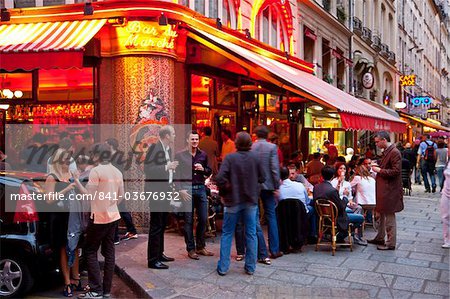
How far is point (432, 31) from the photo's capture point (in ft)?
175

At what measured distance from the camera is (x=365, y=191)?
8.93 m

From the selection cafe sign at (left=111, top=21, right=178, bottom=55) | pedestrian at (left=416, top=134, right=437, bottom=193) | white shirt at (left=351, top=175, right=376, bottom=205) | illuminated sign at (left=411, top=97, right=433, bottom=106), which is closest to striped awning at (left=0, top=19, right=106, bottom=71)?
cafe sign at (left=111, top=21, right=178, bottom=55)

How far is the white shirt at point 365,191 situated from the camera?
8.92 meters

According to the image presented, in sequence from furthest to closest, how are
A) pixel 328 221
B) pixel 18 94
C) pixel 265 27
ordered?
pixel 265 27 → pixel 18 94 → pixel 328 221

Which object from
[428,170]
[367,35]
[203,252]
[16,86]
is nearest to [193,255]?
[203,252]

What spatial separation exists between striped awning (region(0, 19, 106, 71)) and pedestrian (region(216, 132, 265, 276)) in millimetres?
3397

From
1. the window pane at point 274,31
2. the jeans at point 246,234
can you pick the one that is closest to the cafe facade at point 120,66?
the jeans at point 246,234

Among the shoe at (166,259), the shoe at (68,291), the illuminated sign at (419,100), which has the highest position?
the illuminated sign at (419,100)

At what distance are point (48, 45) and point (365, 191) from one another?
20.3 ft

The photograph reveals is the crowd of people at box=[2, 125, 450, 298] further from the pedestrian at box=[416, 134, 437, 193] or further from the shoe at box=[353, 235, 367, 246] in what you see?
the pedestrian at box=[416, 134, 437, 193]

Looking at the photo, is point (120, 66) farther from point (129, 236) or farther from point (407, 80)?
point (407, 80)

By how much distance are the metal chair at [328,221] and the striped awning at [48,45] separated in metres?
4.57

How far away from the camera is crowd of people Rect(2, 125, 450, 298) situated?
570 cm

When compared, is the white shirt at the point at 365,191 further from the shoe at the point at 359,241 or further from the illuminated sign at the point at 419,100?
the illuminated sign at the point at 419,100
